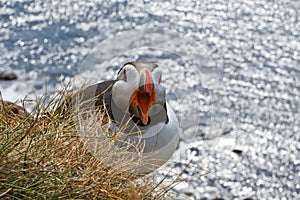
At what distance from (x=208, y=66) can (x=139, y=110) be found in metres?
0.41

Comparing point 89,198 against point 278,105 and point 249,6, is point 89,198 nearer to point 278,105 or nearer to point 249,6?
point 278,105

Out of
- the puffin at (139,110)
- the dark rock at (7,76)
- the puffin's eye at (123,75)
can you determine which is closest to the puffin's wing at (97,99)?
the puffin at (139,110)

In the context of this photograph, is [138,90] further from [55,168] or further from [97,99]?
[55,168]

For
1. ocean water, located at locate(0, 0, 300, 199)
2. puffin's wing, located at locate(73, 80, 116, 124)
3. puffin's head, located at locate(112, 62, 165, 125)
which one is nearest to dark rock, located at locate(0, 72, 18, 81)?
ocean water, located at locate(0, 0, 300, 199)

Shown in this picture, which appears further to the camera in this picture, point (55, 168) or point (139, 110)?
point (139, 110)

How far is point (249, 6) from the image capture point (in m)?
5.86

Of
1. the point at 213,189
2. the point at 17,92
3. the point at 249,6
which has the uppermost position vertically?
the point at 249,6

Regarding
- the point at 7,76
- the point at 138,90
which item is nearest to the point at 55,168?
the point at 138,90

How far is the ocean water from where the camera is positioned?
244cm

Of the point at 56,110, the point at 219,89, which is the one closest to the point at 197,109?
the point at 219,89

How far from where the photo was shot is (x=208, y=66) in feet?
7.66

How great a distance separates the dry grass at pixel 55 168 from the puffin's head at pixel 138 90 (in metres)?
0.19

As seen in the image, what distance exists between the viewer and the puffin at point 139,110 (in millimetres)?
2014

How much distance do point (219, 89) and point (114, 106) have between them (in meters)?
0.47
